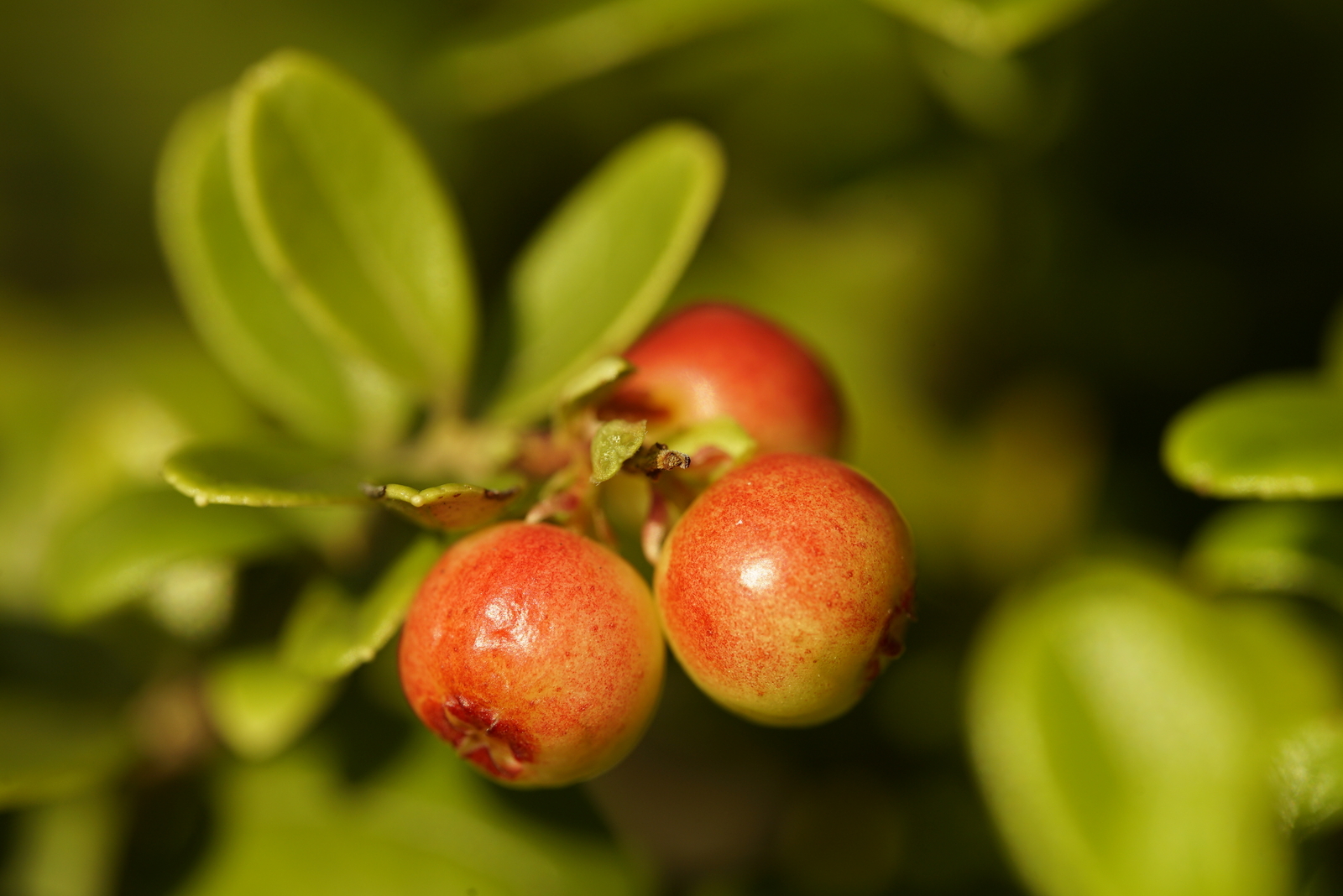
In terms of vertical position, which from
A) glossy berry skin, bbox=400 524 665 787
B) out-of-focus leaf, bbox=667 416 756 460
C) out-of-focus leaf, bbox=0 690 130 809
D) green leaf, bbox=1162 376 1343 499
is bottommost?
out-of-focus leaf, bbox=0 690 130 809

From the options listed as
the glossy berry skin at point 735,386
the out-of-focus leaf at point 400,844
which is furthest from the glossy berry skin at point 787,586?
the out-of-focus leaf at point 400,844

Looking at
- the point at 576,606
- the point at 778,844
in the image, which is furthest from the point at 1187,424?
the point at 778,844

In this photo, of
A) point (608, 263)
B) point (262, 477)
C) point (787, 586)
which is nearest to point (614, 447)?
point (787, 586)

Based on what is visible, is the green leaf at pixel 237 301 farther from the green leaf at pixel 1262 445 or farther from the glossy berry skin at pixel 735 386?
the green leaf at pixel 1262 445

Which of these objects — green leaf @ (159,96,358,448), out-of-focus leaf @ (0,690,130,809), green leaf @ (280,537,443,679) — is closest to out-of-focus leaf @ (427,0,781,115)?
green leaf @ (159,96,358,448)

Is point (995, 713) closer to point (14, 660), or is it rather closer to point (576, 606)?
point (576, 606)

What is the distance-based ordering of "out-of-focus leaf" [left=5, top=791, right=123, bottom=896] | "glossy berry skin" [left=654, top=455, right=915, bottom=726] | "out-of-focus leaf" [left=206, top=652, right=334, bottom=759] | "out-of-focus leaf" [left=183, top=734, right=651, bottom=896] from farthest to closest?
"out-of-focus leaf" [left=5, top=791, right=123, bottom=896] < "out-of-focus leaf" [left=183, top=734, right=651, bottom=896] < "out-of-focus leaf" [left=206, top=652, right=334, bottom=759] < "glossy berry skin" [left=654, top=455, right=915, bottom=726]

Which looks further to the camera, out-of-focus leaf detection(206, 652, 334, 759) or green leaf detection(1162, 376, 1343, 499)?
out-of-focus leaf detection(206, 652, 334, 759)

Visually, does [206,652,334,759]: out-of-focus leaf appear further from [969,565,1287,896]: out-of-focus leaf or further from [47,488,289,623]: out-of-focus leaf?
[969,565,1287,896]: out-of-focus leaf
